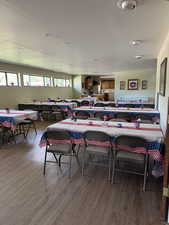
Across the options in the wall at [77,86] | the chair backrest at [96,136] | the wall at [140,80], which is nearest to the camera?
the chair backrest at [96,136]

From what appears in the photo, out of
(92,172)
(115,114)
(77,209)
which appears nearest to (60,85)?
(115,114)

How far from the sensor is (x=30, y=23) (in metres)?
2.60

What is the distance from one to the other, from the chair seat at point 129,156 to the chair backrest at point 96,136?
28 centimetres

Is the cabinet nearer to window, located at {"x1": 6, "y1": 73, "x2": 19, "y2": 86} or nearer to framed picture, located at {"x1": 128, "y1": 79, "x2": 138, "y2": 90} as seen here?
framed picture, located at {"x1": 128, "y1": 79, "x2": 138, "y2": 90}

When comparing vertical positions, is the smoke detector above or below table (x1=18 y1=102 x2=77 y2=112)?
above

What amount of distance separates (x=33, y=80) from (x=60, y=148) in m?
6.56

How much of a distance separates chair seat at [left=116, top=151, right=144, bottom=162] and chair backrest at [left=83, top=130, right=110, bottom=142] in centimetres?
28

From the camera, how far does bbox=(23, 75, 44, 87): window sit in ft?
25.3

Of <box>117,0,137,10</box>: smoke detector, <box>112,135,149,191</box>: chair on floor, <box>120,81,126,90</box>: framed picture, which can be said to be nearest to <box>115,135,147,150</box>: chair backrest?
<box>112,135,149,191</box>: chair on floor

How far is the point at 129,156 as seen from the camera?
7.57 ft

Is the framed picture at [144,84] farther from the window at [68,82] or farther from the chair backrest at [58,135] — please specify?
the chair backrest at [58,135]

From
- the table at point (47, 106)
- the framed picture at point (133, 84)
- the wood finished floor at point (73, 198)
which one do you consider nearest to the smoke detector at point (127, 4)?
the wood finished floor at point (73, 198)

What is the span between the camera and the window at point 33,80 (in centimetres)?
772

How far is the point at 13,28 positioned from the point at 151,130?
3026mm
